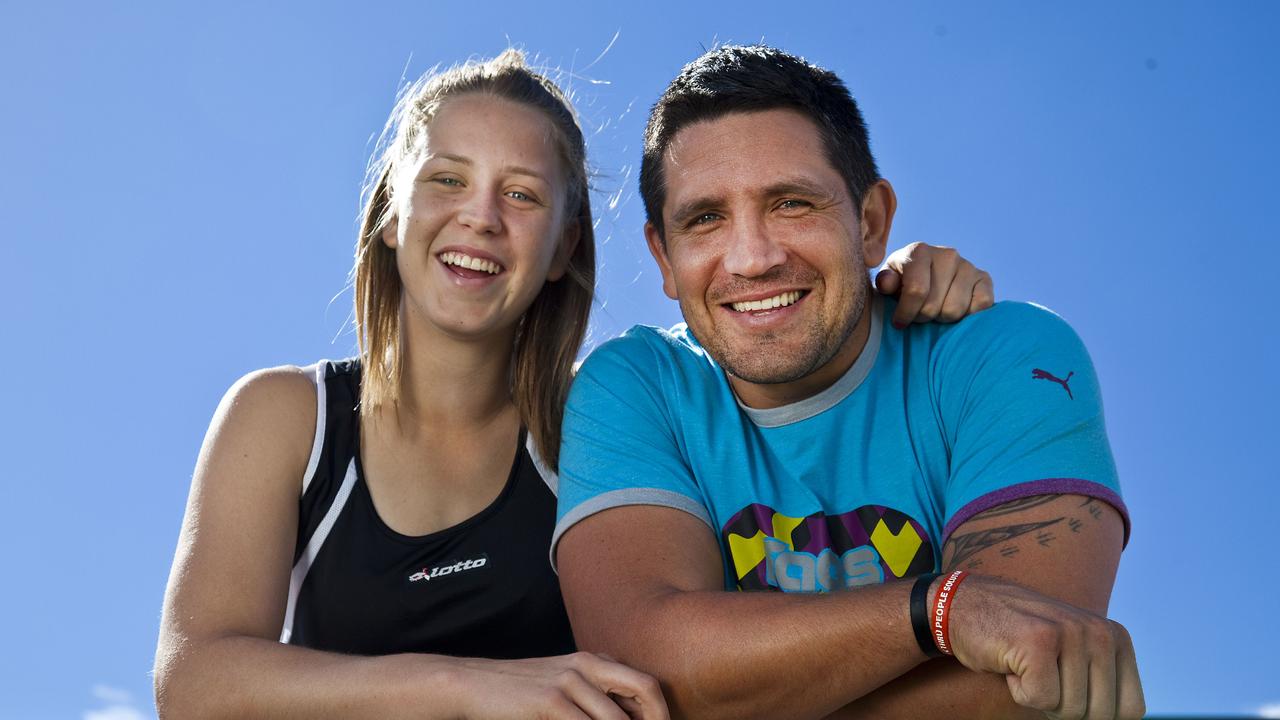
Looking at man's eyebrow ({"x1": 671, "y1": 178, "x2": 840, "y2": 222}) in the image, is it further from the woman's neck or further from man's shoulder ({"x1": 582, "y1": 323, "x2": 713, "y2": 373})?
the woman's neck

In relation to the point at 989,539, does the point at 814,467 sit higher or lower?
higher

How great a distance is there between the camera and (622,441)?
10.3ft

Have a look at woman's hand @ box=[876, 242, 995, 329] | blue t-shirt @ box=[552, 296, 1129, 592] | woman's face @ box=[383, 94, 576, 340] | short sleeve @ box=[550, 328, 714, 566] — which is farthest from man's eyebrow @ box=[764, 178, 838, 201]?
woman's face @ box=[383, 94, 576, 340]

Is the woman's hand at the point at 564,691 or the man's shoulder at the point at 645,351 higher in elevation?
Result: the man's shoulder at the point at 645,351

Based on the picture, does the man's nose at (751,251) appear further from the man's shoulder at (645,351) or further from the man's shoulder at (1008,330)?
the man's shoulder at (1008,330)

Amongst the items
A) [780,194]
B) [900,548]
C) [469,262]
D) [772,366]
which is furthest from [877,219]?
[469,262]

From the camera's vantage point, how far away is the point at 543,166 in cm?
380

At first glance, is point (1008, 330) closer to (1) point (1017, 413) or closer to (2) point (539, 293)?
(1) point (1017, 413)

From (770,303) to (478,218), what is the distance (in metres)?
1.01

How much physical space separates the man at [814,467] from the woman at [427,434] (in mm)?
310

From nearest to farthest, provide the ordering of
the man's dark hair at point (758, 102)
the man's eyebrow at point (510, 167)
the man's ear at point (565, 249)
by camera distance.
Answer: the man's dark hair at point (758, 102), the man's eyebrow at point (510, 167), the man's ear at point (565, 249)

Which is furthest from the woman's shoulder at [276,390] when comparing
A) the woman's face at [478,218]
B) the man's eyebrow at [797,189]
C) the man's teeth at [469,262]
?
the man's eyebrow at [797,189]

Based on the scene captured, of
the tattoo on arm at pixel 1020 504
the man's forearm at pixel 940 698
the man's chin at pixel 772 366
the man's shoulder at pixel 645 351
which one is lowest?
the man's forearm at pixel 940 698

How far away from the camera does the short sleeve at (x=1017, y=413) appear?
281 cm
